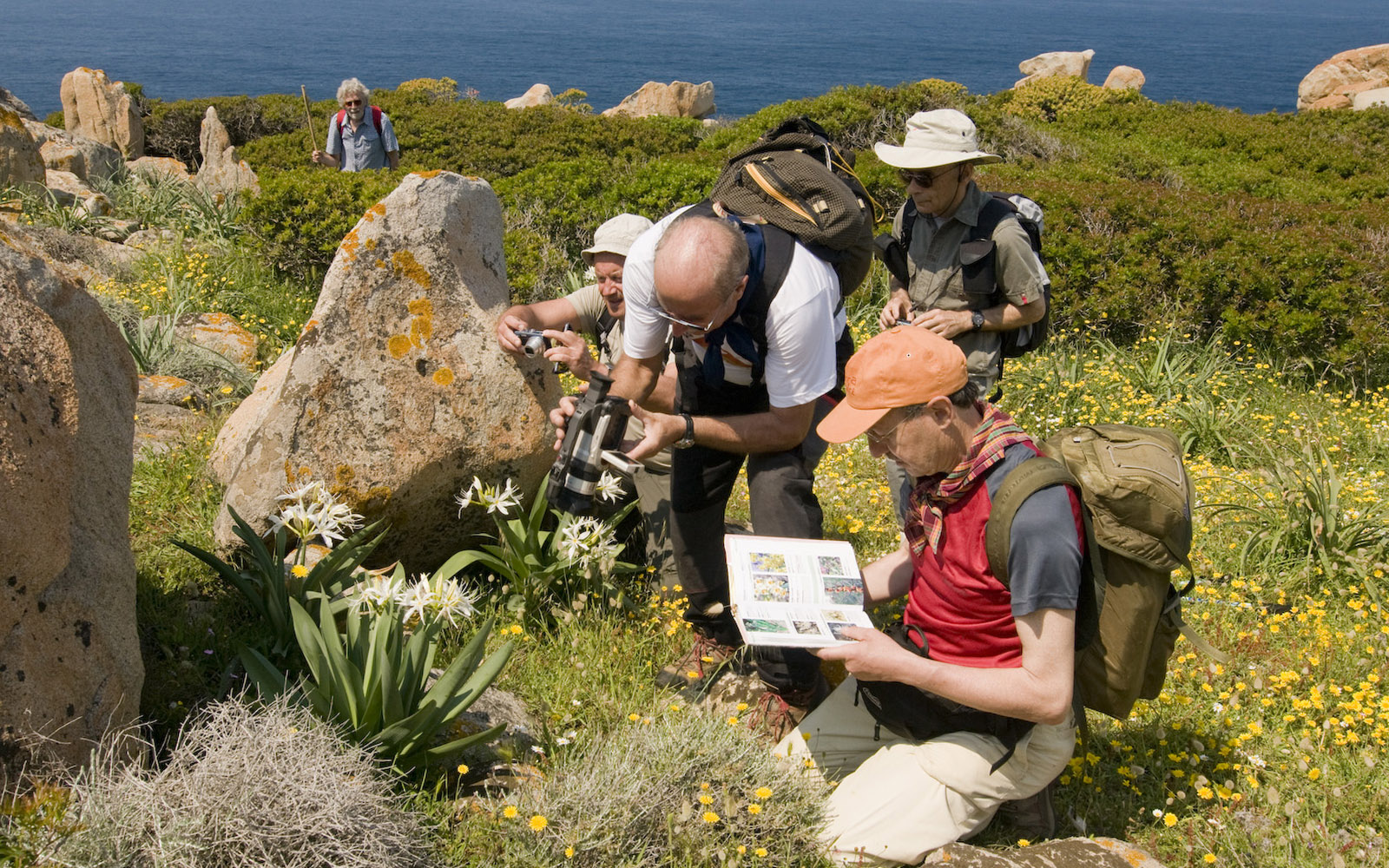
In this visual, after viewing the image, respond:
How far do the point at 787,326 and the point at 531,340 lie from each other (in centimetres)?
119

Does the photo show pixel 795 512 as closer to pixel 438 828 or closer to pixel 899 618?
pixel 899 618

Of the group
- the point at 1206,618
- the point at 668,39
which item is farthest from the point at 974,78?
the point at 1206,618

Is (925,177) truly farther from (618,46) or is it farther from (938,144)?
(618,46)

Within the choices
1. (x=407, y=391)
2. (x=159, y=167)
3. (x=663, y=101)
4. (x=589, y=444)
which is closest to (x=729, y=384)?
(x=589, y=444)

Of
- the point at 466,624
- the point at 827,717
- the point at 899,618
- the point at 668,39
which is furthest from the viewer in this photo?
the point at 668,39

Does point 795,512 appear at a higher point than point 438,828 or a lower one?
higher

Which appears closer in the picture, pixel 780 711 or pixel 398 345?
pixel 780 711

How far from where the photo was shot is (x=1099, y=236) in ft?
25.2

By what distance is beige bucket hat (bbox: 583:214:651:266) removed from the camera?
4172 millimetres

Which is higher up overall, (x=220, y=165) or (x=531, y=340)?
(x=531, y=340)

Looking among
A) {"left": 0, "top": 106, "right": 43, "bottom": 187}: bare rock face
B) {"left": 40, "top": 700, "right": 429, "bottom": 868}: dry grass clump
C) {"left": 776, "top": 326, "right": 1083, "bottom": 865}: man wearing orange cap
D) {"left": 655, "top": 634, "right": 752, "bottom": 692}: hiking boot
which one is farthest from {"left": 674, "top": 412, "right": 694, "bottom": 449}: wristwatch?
{"left": 0, "top": 106, "right": 43, "bottom": 187}: bare rock face

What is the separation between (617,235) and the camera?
13.8 feet

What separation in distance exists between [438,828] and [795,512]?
1.53m

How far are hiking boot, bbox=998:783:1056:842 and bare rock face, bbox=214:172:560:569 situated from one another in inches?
89.3
